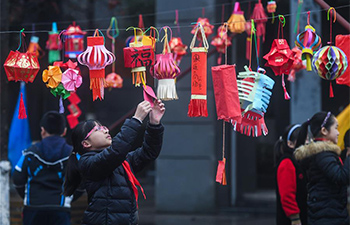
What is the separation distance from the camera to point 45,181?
590cm

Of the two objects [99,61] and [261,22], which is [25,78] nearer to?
[99,61]

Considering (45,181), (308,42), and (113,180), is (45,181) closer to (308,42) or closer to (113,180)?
(113,180)

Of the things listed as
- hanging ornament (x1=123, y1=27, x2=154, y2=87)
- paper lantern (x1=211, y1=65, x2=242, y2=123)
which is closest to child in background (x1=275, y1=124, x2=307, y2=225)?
paper lantern (x1=211, y1=65, x2=242, y2=123)

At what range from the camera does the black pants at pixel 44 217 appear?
232 inches

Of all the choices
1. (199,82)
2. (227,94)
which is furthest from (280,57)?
(199,82)

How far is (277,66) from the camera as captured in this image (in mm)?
4746

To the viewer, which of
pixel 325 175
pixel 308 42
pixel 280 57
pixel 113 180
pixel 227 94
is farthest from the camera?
pixel 325 175

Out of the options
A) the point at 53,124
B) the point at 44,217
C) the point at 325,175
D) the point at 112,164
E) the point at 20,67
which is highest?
the point at 20,67

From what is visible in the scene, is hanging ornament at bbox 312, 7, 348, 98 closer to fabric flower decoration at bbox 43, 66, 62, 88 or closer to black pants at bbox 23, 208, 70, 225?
fabric flower decoration at bbox 43, 66, 62, 88

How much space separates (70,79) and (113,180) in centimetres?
107

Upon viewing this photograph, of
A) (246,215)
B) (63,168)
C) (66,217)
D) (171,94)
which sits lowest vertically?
(246,215)

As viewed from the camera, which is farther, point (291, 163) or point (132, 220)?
point (291, 163)

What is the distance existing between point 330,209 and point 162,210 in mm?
4894

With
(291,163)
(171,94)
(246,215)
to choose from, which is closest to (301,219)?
(291,163)
